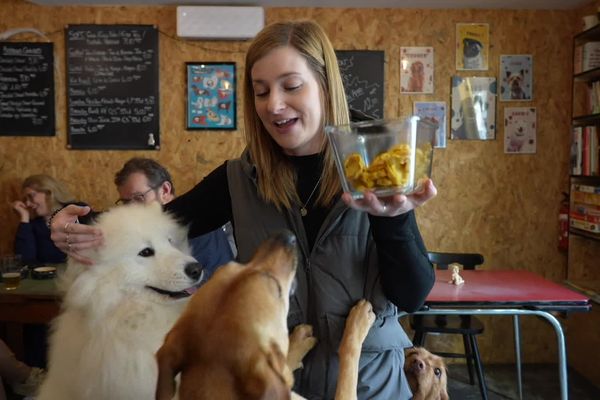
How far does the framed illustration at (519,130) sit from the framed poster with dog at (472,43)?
49 centimetres

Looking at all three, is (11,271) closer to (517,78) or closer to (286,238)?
(286,238)

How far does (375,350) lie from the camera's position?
52.8 inches

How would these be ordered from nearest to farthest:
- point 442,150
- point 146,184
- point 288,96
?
point 288,96, point 146,184, point 442,150

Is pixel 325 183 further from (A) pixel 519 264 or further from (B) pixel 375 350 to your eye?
(A) pixel 519 264

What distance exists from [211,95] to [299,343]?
11.5ft

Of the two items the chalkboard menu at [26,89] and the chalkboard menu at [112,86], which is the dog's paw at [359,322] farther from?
the chalkboard menu at [26,89]

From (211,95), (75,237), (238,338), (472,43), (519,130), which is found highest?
(472,43)

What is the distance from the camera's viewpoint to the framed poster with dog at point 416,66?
4531mm

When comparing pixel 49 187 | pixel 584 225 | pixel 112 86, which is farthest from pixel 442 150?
pixel 49 187

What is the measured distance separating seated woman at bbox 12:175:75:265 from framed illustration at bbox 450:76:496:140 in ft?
10.6

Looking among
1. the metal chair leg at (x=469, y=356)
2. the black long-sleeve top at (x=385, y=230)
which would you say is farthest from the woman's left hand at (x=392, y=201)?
the metal chair leg at (x=469, y=356)

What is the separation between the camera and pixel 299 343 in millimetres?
1307

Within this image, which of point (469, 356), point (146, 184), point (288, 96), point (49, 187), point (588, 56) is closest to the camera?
point (288, 96)

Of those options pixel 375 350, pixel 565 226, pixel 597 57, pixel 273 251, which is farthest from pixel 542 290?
pixel 273 251
